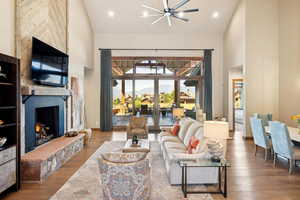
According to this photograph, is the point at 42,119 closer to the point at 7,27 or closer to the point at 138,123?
the point at 7,27

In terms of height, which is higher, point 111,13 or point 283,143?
point 111,13

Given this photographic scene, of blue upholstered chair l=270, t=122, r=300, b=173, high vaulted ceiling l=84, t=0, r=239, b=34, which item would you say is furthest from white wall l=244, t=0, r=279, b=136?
blue upholstered chair l=270, t=122, r=300, b=173

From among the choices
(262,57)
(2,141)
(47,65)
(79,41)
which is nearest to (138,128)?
(47,65)

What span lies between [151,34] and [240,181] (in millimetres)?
7228

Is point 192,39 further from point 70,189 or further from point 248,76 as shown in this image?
point 70,189

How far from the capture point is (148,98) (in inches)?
390

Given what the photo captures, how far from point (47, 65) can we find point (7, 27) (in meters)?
1.35

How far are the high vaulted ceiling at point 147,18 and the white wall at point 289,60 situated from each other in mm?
1893

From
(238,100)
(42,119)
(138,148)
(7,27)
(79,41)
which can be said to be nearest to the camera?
(7,27)

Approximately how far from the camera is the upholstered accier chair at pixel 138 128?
271 inches

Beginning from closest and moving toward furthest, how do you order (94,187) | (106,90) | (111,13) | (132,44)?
(94,187)
(111,13)
(106,90)
(132,44)

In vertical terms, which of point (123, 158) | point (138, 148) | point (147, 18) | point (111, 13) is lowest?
point (138, 148)

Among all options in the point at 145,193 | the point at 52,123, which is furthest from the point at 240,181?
the point at 52,123

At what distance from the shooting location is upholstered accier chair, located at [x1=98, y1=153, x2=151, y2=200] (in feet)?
8.29
